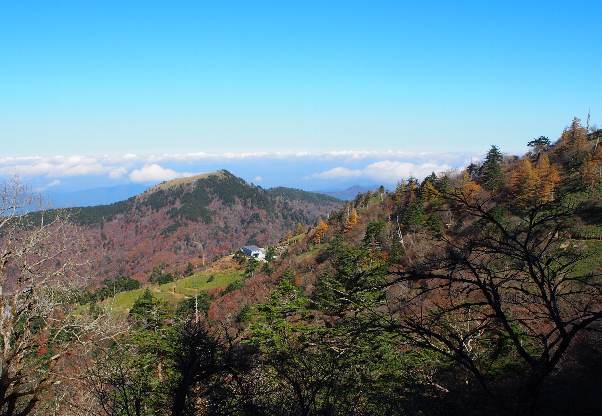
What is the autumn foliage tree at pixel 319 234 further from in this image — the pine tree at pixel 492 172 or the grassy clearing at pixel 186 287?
the pine tree at pixel 492 172

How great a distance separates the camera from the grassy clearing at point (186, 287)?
64438mm

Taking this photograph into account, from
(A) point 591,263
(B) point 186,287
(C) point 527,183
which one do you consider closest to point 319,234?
(B) point 186,287

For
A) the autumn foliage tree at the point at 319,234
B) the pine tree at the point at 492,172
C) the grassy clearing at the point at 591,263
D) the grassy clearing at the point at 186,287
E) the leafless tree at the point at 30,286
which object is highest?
the pine tree at the point at 492,172

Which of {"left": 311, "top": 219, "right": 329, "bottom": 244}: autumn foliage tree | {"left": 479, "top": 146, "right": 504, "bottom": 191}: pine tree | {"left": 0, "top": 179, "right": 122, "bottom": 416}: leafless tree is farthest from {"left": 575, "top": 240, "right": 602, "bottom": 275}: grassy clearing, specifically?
{"left": 311, "top": 219, "right": 329, "bottom": 244}: autumn foliage tree

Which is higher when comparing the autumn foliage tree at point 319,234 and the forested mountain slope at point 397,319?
the forested mountain slope at point 397,319

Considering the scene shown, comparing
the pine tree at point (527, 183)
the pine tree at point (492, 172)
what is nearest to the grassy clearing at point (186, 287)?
the pine tree at point (492, 172)

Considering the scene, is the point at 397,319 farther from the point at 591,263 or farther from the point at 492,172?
the point at 492,172

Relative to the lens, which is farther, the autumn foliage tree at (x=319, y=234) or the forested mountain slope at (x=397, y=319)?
the autumn foliage tree at (x=319, y=234)

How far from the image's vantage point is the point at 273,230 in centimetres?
19650

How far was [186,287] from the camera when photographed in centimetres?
7144

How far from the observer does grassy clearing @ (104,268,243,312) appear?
6444 centimetres

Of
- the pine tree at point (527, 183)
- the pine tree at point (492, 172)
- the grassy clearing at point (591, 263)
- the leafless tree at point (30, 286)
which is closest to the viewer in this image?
the leafless tree at point (30, 286)

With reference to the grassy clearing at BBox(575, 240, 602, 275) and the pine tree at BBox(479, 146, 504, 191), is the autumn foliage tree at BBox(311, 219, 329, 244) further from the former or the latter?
the grassy clearing at BBox(575, 240, 602, 275)

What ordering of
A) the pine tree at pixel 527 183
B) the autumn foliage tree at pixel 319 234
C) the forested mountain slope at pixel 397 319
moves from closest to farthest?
1. the forested mountain slope at pixel 397 319
2. the pine tree at pixel 527 183
3. the autumn foliage tree at pixel 319 234
